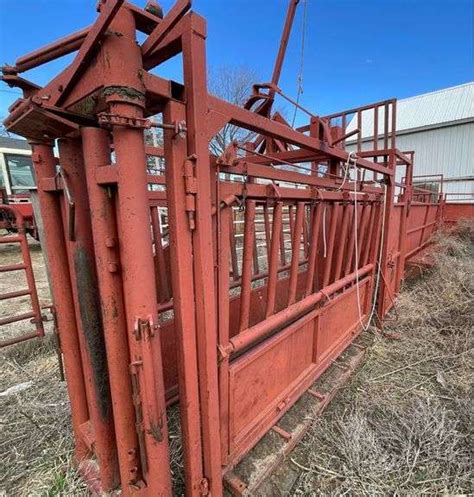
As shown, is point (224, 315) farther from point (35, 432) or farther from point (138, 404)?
point (35, 432)

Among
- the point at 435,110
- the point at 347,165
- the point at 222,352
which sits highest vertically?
the point at 435,110

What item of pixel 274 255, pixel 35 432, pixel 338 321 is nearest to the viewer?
pixel 274 255

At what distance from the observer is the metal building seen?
16.5 metres

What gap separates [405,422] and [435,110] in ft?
73.3

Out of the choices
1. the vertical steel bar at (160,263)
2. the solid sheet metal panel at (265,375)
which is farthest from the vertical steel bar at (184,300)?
the vertical steel bar at (160,263)

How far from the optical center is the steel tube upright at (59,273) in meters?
1.37

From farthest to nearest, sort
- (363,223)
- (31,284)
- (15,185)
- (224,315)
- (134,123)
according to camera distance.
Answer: (15,185) → (31,284) → (363,223) → (224,315) → (134,123)

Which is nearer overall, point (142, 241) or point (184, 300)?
point (142, 241)

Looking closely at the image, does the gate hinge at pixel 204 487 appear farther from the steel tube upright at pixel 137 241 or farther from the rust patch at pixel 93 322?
the rust patch at pixel 93 322

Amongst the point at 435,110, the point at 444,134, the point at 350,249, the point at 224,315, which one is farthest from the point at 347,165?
the point at 435,110

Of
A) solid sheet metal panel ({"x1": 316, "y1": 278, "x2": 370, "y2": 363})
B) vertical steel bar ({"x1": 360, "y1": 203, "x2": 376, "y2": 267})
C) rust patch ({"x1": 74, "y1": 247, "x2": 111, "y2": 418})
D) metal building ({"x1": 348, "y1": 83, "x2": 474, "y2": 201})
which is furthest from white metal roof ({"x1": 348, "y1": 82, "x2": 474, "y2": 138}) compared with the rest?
rust patch ({"x1": 74, "y1": 247, "x2": 111, "y2": 418})

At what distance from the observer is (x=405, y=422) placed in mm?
2143

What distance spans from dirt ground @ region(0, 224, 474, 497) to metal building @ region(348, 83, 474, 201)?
54.9 ft

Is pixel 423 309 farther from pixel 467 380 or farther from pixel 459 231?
pixel 459 231
